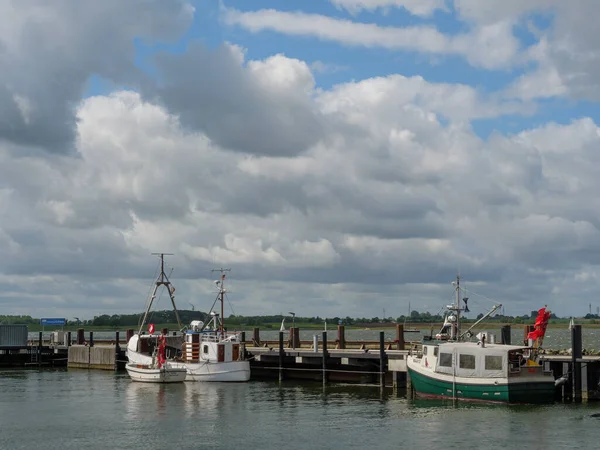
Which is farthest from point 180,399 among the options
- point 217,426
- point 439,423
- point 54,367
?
point 54,367

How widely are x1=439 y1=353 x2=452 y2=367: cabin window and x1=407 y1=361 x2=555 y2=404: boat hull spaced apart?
90cm

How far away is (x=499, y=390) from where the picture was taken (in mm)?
52500

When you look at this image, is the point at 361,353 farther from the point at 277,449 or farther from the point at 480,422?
the point at 277,449

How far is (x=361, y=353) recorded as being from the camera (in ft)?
215

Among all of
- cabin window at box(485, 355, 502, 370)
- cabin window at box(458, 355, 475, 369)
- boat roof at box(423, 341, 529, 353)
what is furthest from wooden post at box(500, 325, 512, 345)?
cabin window at box(485, 355, 502, 370)

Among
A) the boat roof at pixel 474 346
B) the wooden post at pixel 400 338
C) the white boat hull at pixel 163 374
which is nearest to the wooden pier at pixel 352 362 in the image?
the wooden post at pixel 400 338

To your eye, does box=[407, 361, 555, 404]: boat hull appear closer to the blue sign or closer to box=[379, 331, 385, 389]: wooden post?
box=[379, 331, 385, 389]: wooden post

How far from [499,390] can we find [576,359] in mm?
5112

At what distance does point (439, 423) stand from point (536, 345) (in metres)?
11.9

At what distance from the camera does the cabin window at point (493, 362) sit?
5272cm

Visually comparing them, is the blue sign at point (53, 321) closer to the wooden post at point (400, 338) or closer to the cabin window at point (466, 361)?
the wooden post at point (400, 338)

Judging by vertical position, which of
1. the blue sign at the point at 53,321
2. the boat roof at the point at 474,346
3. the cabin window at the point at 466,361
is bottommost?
the cabin window at the point at 466,361

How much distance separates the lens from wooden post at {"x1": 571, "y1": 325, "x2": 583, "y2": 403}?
53.1m

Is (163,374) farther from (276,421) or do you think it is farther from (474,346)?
(474,346)
